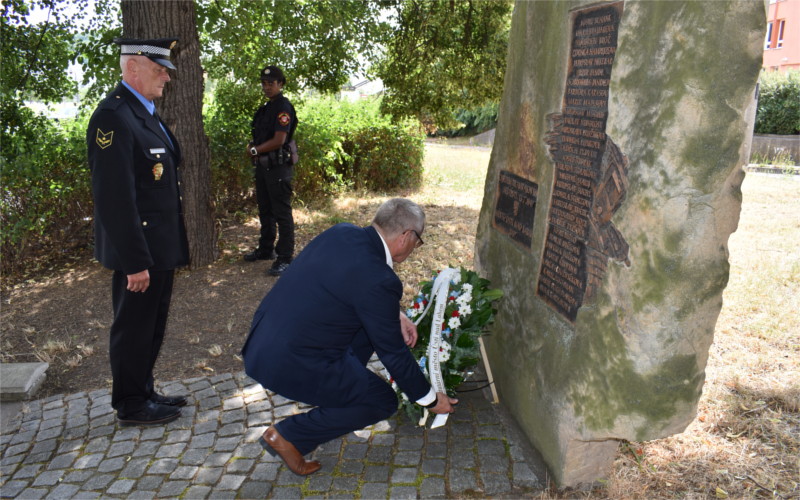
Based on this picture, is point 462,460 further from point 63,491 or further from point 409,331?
point 63,491

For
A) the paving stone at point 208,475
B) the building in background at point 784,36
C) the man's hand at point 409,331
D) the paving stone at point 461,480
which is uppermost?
the building in background at point 784,36

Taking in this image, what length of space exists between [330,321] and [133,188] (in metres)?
1.50

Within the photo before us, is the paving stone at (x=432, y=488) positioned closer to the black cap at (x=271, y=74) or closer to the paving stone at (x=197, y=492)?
the paving stone at (x=197, y=492)

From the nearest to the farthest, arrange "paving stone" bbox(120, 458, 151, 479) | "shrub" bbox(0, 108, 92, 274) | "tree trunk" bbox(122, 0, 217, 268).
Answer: "paving stone" bbox(120, 458, 151, 479)
"tree trunk" bbox(122, 0, 217, 268)
"shrub" bbox(0, 108, 92, 274)

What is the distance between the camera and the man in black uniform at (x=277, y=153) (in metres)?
6.57

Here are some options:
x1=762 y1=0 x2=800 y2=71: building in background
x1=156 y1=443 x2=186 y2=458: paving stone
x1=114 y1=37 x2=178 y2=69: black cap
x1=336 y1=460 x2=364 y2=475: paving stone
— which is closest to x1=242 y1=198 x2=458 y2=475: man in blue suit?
x1=336 y1=460 x2=364 y2=475: paving stone

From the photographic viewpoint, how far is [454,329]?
3713 mm

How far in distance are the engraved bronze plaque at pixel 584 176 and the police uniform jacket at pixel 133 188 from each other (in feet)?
7.69

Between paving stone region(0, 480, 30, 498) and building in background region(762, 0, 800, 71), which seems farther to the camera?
building in background region(762, 0, 800, 71)

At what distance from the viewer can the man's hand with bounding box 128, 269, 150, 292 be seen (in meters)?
3.45

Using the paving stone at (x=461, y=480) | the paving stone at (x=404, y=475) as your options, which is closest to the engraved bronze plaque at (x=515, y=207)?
the paving stone at (x=461, y=480)

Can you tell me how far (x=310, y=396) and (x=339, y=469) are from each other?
0.56 m

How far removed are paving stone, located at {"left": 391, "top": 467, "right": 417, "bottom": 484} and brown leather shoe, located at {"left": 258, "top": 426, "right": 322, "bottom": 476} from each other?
45 cm

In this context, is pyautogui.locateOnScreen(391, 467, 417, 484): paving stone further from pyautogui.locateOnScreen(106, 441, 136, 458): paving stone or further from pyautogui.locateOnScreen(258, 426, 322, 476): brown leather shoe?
pyautogui.locateOnScreen(106, 441, 136, 458): paving stone
